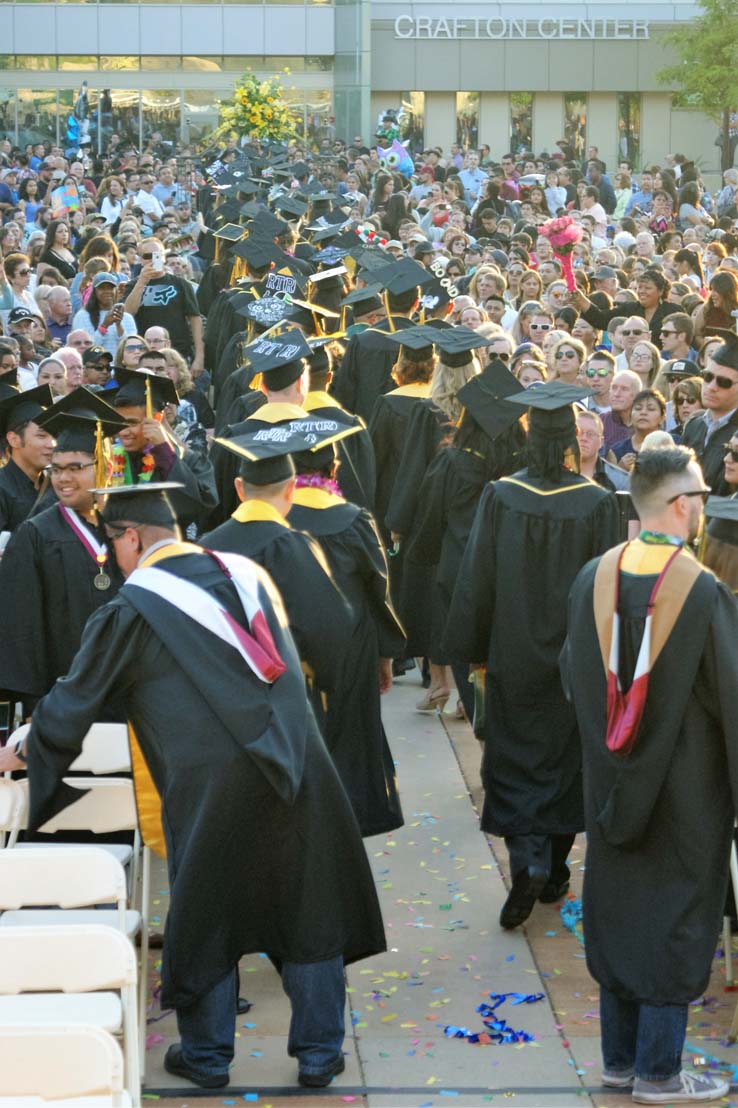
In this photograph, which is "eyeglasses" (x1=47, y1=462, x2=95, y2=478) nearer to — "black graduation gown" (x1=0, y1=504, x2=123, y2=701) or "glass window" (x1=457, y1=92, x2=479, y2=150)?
"black graduation gown" (x1=0, y1=504, x2=123, y2=701)

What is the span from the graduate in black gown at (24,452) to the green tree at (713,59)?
30.5 m

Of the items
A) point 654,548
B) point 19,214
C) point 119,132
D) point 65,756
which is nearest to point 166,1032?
point 65,756

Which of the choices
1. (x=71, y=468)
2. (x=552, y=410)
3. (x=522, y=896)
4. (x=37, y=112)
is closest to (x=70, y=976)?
(x=522, y=896)

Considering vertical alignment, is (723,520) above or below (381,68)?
below

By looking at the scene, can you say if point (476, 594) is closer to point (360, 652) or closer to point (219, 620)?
point (360, 652)

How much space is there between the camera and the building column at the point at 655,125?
150 feet

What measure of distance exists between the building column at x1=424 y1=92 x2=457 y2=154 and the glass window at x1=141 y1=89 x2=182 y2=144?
673 cm

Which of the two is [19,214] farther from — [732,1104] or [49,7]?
[49,7]

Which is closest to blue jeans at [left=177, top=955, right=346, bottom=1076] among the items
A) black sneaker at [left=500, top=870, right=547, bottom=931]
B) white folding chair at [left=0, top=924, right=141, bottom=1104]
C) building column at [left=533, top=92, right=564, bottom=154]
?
white folding chair at [left=0, top=924, right=141, bottom=1104]

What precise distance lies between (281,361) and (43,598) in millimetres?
1459

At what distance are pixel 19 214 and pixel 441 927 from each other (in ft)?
57.0

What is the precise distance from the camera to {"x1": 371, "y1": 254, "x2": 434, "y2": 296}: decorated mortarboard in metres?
11.1

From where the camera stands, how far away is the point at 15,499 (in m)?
7.09

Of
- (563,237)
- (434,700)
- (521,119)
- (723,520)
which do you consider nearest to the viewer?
(723,520)
